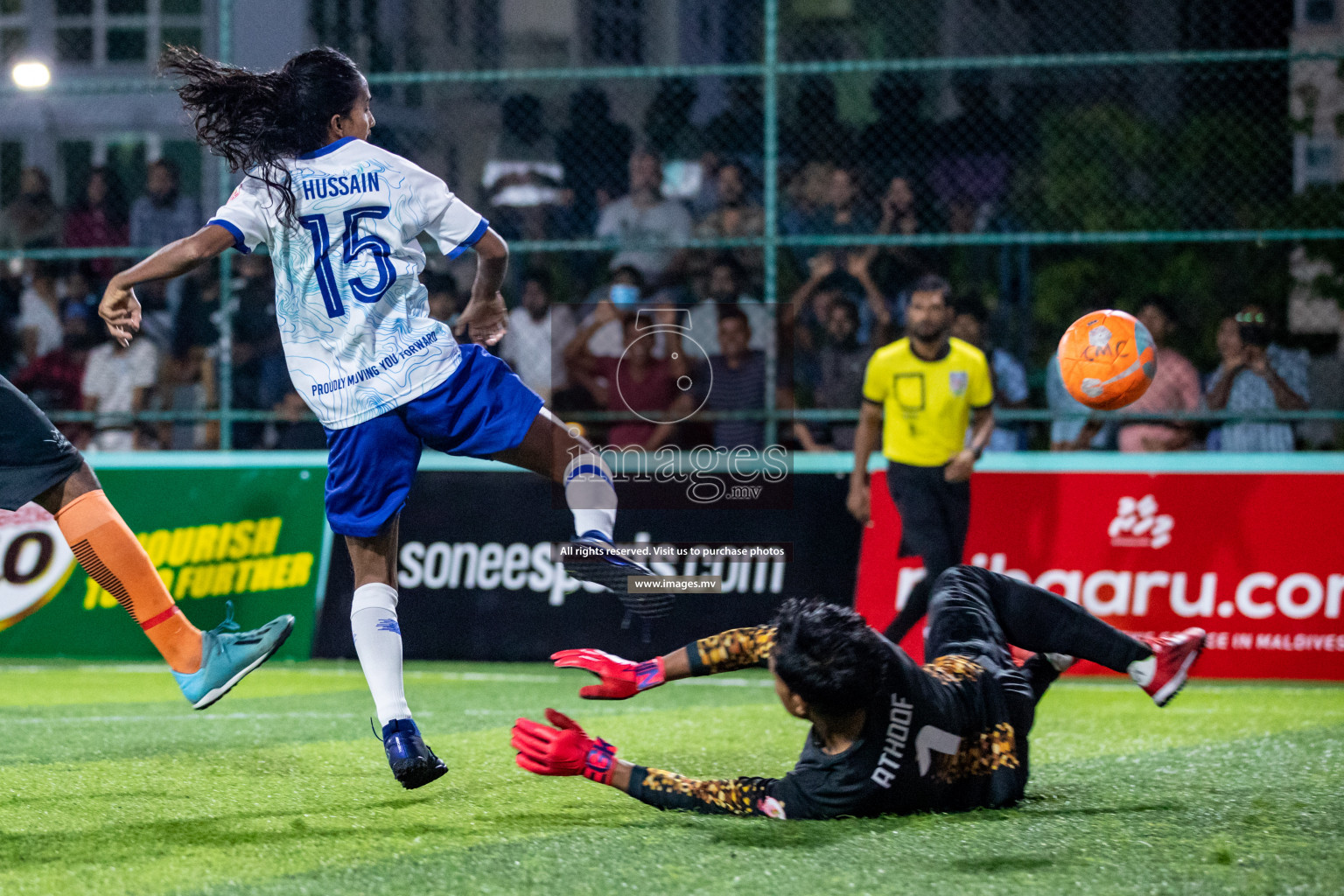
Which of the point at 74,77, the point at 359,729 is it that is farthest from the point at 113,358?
the point at 74,77

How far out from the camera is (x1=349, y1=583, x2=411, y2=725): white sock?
4.70m

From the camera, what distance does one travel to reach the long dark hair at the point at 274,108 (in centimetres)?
473

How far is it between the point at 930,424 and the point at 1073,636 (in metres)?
3.62

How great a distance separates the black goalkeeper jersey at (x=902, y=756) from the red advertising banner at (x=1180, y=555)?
4115mm

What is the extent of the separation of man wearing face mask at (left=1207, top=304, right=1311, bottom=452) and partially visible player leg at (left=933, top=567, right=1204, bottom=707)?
15.0 ft

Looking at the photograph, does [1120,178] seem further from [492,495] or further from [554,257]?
[492,495]

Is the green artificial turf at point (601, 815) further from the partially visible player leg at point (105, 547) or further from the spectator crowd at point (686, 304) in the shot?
the spectator crowd at point (686, 304)

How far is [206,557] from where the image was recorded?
9484 mm

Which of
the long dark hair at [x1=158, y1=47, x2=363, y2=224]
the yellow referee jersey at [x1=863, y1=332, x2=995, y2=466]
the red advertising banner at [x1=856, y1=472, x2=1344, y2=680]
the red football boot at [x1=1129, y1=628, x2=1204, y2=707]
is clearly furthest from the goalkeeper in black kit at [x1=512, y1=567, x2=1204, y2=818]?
the red advertising banner at [x1=856, y1=472, x2=1344, y2=680]

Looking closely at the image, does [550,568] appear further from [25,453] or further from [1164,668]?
[1164,668]

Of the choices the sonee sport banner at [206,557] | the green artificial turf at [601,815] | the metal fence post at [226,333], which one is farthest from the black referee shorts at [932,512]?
the metal fence post at [226,333]

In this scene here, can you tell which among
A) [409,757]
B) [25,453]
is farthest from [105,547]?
[409,757]

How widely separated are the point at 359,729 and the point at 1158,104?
27.6 ft

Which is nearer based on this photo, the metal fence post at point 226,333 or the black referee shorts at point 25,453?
the black referee shorts at point 25,453
